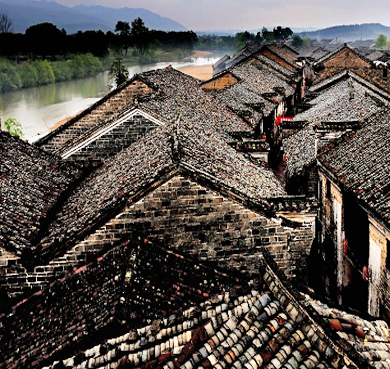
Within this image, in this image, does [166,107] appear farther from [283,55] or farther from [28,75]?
[28,75]

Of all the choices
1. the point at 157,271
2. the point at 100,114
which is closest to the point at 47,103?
the point at 100,114

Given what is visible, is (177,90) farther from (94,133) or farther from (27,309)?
(27,309)

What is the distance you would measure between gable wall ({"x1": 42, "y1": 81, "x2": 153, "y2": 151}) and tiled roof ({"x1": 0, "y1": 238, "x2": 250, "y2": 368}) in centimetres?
1454

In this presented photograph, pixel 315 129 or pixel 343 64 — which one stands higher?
pixel 343 64

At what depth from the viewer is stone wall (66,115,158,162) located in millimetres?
19203

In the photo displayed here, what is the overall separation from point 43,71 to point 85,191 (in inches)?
3444

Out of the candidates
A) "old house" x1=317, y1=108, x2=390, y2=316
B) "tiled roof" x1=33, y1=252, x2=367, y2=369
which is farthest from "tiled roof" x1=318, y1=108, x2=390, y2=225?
"tiled roof" x1=33, y1=252, x2=367, y2=369

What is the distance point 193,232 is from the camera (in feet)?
37.3

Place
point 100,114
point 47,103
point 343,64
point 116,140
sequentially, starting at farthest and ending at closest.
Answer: point 47,103 < point 343,64 < point 100,114 < point 116,140

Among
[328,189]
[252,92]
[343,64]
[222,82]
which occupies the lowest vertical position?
[328,189]

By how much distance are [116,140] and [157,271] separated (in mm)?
10056

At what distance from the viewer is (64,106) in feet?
247

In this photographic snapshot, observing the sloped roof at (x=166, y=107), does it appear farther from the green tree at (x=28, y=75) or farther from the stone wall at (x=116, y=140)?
the green tree at (x=28, y=75)

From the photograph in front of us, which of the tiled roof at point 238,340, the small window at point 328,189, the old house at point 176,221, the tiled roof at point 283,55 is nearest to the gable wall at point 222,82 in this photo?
the tiled roof at point 283,55
